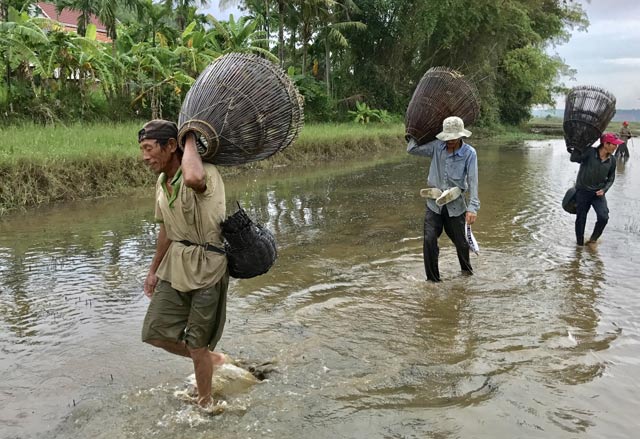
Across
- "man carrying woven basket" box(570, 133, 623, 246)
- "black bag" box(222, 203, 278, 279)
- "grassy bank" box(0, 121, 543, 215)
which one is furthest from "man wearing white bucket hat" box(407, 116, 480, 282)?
"grassy bank" box(0, 121, 543, 215)

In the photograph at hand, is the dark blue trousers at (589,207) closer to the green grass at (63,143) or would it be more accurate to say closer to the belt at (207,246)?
the belt at (207,246)

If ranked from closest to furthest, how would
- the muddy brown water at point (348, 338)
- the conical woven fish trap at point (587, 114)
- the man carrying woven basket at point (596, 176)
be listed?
the muddy brown water at point (348, 338) < the conical woven fish trap at point (587, 114) < the man carrying woven basket at point (596, 176)

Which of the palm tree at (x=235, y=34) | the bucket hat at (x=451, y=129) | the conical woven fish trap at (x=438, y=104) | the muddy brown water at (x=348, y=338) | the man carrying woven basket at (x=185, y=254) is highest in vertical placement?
the palm tree at (x=235, y=34)

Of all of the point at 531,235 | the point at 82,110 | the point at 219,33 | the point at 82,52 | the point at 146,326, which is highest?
the point at 219,33

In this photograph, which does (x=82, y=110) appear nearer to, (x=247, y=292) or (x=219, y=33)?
(x=219, y=33)

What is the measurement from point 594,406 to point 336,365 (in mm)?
1635

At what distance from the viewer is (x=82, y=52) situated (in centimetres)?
1433

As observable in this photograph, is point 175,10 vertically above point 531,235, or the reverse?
point 175,10

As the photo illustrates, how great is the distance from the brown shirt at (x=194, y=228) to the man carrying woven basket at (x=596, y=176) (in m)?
5.68

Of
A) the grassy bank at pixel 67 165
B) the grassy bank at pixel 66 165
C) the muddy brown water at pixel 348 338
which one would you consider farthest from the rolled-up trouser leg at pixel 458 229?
the grassy bank at pixel 66 165

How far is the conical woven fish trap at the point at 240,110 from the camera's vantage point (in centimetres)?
305

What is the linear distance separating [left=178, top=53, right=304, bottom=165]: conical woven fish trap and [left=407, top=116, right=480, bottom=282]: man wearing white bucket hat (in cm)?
241

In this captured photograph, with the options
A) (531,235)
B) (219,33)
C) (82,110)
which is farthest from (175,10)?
(531,235)

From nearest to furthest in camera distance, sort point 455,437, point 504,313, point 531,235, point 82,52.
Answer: point 455,437
point 504,313
point 531,235
point 82,52
